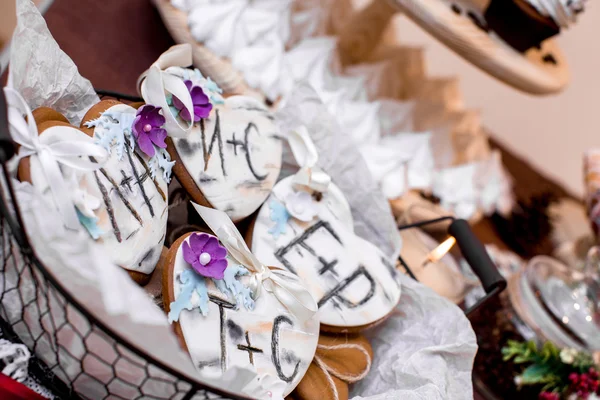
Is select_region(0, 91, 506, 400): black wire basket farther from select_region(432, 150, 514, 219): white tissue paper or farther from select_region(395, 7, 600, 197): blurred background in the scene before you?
select_region(395, 7, 600, 197): blurred background

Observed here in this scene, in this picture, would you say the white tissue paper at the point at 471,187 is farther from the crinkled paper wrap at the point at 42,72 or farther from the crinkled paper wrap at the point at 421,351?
the crinkled paper wrap at the point at 42,72

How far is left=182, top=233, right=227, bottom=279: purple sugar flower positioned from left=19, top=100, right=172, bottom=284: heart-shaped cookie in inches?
1.3

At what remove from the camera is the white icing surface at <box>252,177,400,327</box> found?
50 cm

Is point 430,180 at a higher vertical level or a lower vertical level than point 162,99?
lower

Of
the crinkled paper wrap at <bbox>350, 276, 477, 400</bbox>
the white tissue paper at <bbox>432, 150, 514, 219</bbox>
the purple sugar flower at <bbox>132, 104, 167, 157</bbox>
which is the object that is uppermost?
the purple sugar flower at <bbox>132, 104, 167, 157</bbox>

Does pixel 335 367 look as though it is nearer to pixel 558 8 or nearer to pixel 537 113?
pixel 558 8

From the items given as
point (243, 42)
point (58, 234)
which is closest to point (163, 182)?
point (58, 234)

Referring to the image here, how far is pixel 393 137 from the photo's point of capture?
103 centimetres

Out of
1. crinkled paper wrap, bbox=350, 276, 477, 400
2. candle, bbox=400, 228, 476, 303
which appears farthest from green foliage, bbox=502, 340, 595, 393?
crinkled paper wrap, bbox=350, 276, 477, 400

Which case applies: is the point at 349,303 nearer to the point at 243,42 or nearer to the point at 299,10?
the point at 243,42

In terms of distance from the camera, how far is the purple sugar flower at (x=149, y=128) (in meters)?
0.43

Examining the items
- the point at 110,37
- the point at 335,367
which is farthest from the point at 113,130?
the point at 110,37

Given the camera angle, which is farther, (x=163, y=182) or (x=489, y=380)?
(x=489, y=380)

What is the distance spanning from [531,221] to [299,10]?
2.40ft
